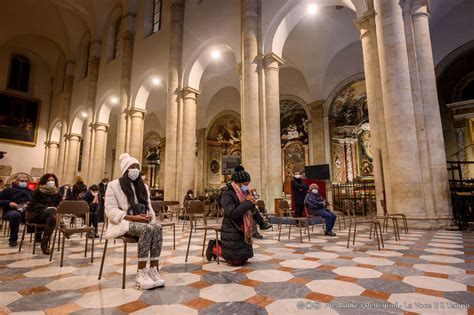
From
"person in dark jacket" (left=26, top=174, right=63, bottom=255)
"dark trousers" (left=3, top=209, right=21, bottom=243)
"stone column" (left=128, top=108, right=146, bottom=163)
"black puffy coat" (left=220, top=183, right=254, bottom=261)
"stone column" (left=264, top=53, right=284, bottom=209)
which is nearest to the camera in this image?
"black puffy coat" (left=220, top=183, right=254, bottom=261)

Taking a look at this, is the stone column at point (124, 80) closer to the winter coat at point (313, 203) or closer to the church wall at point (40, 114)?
the church wall at point (40, 114)

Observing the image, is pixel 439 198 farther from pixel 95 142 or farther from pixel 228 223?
pixel 95 142

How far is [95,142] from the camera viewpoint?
1691 centimetres

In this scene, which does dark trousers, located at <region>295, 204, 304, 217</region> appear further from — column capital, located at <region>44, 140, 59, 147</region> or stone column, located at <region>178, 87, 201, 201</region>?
column capital, located at <region>44, 140, 59, 147</region>

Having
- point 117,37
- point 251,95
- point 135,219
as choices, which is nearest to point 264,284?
point 135,219

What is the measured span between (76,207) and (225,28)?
10.1 meters

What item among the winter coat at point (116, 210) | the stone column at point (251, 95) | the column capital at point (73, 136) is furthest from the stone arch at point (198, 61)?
the column capital at point (73, 136)

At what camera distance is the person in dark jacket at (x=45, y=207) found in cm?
399

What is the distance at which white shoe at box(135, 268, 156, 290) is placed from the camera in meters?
2.33

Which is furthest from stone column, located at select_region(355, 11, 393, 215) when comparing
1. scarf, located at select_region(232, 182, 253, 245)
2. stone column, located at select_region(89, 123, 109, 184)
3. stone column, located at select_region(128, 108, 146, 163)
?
stone column, located at select_region(89, 123, 109, 184)

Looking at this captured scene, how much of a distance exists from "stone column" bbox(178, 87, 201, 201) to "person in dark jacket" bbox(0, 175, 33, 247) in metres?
6.92

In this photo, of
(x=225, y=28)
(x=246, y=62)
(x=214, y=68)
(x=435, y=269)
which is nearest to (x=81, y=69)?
(x=214, y=68)

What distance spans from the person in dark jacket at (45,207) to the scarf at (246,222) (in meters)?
2.91

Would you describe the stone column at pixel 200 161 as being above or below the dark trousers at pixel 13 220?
above
